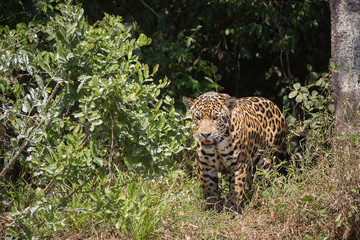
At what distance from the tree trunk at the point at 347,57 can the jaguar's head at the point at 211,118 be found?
1.19 meters

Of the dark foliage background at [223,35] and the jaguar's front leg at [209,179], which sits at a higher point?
the dark foliage background at [223,35]

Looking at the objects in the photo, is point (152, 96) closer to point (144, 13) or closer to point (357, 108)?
point (357, 108)

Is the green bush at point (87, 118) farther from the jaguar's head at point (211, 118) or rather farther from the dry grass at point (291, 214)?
the jaguar's head at point (211, 118)

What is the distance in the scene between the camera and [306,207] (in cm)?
503

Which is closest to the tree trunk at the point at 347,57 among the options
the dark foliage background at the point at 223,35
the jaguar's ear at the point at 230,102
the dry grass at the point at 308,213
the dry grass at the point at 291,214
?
the dry grass at the point at 291,214

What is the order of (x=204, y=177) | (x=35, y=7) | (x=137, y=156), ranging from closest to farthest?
(x=137, y=156), (x=204, y=177), (x=35, y=7)

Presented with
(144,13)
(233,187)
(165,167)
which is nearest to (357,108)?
(233,187)

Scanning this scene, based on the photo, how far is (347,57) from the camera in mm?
5934

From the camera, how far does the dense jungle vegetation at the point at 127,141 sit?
14.0 feet

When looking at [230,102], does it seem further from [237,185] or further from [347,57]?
[347,57]

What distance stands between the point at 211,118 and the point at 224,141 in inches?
11.7

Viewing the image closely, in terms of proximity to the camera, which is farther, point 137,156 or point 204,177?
point 204,177

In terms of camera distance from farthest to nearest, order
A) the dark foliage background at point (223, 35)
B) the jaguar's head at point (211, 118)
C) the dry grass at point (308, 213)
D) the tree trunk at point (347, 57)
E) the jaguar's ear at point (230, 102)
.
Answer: the dark foliage background at point (223, 35)
the tree trunk at point (347, 57)
the jaguar's ear at point (230, 102)
the jaguar's head at point (211, 118)
the dry grass at point (308, 213)

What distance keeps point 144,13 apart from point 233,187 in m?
3.03
